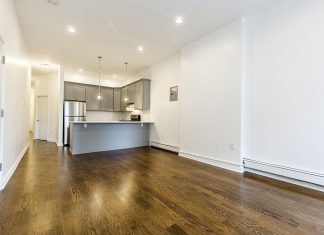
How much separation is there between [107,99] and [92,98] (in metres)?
0.68

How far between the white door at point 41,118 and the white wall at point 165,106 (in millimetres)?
5144

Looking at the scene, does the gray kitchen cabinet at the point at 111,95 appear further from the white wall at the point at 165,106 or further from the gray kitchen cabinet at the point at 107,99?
the white wall at the point at 165,106

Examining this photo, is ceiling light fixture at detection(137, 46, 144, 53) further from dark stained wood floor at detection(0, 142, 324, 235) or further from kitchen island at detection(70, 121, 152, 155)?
dark stained wood floor at detection(0, 142, 324, 235)

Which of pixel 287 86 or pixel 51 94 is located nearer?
pixel 287 86

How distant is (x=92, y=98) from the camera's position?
7.35 metres

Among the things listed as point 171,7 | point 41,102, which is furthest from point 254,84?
point 41,102

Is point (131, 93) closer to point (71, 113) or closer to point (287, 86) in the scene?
point (71, 113)

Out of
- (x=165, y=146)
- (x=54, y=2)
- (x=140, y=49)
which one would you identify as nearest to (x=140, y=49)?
(x=140, y=49)

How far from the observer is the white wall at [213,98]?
3352 mm

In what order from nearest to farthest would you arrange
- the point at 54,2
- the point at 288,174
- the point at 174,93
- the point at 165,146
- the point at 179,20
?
the point at 288,174, the point at 54,2, the point at 179,20, the point at 174,93, the point at 165,146

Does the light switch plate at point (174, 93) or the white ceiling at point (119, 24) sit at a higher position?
the white ceiling at point (119, 24)

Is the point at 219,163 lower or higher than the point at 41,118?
lower

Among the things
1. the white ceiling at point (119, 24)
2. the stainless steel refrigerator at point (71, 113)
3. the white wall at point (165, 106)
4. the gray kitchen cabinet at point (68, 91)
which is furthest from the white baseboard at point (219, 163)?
the gray kitchen cabinet at point (68, 91)

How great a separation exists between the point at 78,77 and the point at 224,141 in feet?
21.7
